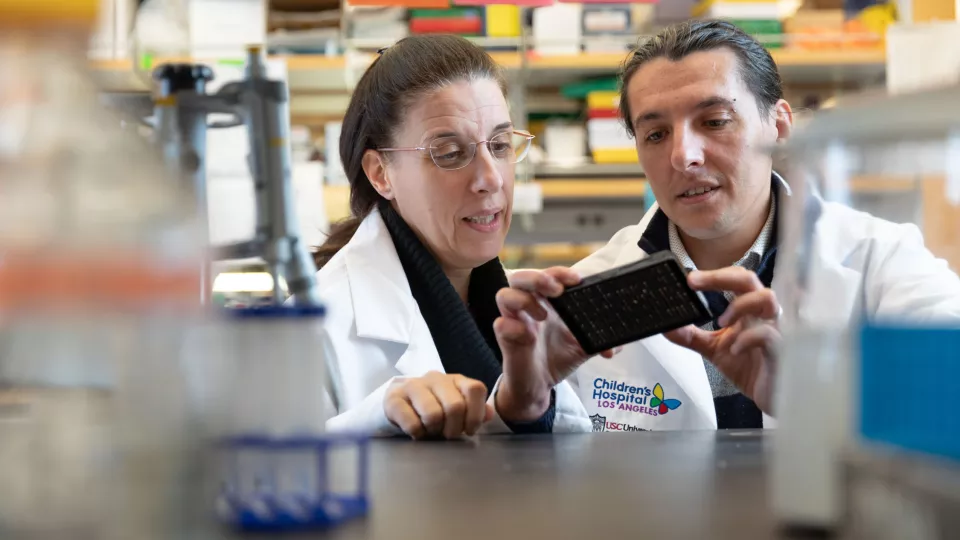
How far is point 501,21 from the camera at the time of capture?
337 cm

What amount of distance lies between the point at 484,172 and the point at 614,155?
1574 mm

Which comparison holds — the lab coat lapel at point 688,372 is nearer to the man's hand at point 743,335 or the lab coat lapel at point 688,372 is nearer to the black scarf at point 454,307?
the black scarf at point 454,307

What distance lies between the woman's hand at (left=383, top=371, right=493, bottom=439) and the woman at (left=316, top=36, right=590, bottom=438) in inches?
10.9

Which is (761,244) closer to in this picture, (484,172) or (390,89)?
(484,172)

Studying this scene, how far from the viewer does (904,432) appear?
437 millimetres

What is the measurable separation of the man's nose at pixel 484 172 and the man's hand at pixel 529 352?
1.74ft

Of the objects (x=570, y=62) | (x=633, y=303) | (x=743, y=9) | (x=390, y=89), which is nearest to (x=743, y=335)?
(x=633, y=303)

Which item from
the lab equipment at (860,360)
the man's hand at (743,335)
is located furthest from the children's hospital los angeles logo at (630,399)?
the lab equipment at (860,360)

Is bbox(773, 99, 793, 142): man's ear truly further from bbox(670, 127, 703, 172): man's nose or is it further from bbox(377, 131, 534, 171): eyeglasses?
bbox(377, 131, 534, 171): eyeglasses

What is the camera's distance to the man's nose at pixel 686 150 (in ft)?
5.90

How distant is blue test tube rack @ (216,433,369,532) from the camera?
49cm

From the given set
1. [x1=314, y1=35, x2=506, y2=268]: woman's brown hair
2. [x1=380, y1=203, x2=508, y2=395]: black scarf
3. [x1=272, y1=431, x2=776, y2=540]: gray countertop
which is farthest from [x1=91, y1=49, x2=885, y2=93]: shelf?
[x1=272, y1=431, x2=776, y2=540]: gray countertop

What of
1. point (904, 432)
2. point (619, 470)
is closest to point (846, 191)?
point (904, 432)

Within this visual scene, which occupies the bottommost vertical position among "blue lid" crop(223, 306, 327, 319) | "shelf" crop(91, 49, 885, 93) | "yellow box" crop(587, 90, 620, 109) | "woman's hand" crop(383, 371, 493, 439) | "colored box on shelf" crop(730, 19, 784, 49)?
"woman's hand" crop(383, 371, 493, 439)
